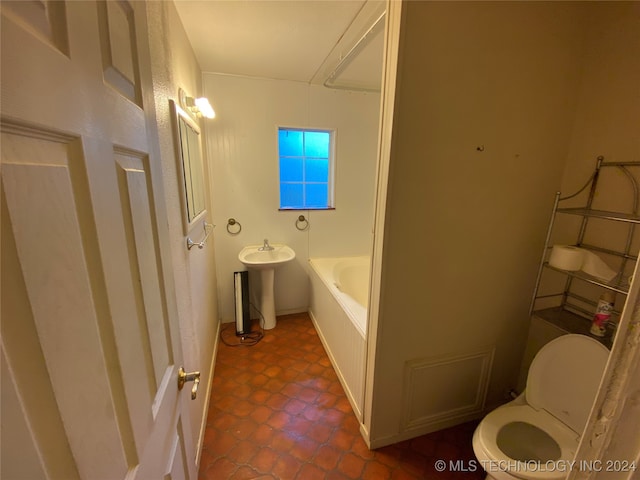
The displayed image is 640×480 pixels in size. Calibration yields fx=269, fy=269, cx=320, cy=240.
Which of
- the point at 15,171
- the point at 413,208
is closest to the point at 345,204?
the point at 413,208

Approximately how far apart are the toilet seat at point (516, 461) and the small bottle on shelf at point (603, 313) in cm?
50

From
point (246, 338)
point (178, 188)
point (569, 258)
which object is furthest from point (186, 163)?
point (569, 258)

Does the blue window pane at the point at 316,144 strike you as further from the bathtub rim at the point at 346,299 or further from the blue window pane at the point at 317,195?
the bathtub rim at the point at 346,299

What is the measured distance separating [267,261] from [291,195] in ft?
2.58

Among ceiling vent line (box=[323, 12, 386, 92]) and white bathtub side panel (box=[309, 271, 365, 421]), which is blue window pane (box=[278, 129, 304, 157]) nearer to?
ceiling vent line (box=[323, 12, 386, 92])

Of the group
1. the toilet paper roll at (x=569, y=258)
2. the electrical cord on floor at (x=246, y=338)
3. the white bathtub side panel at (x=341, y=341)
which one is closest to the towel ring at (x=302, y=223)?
the white bathtub side panel at (x=341, y=341)

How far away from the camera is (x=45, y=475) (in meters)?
0.31

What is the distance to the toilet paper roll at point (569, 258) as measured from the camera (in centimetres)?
137

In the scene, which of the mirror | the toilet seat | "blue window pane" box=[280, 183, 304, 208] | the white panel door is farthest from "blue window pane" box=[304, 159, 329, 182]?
the toilet seat

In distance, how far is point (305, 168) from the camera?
2914 mm

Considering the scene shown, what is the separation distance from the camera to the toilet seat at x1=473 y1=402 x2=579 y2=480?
3.60 feet

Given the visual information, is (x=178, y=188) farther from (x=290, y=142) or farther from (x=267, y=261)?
(x=290, y=142)

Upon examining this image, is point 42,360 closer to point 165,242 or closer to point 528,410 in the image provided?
point 165,242

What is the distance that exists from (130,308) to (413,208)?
1.16 meters
